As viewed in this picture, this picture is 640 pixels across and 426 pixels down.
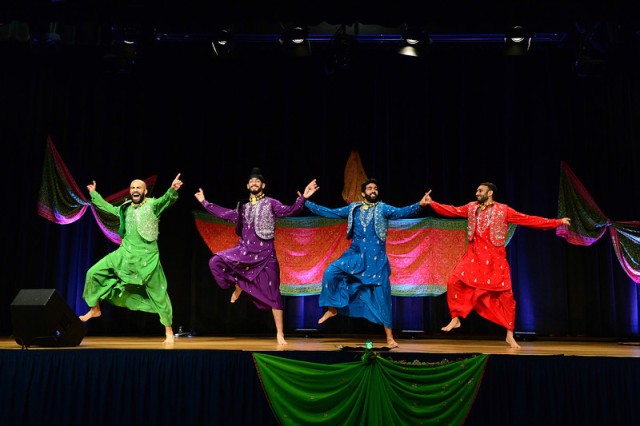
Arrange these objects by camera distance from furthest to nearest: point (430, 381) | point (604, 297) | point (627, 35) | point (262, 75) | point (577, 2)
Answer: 1. point (262, 75)
2. point (604, 297)
3. point (627, 35)
4. point (577, 2)
5. point (430, 381)

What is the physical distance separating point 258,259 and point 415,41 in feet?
9.09

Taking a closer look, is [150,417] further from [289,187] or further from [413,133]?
[413,133]

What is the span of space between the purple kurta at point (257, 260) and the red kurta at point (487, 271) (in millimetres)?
1723

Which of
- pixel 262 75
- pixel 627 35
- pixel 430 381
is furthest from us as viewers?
pixel 262 75

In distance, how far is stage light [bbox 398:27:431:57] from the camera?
6.92 meters

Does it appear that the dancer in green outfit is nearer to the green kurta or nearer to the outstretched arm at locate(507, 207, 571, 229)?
the green kurta

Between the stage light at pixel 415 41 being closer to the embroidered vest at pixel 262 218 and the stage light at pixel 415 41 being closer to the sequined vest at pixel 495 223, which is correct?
the sequined vest at pixel 495 223

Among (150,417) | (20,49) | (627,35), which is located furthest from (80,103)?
(627,35)

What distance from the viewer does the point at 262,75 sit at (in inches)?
334

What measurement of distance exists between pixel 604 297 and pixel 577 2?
351 cm

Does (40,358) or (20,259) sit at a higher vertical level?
(20,259)

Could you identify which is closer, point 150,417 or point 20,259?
point 150,417

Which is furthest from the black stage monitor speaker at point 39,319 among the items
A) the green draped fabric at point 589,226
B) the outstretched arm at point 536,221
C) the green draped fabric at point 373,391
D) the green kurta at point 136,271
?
the green draped fabric at point 589,226

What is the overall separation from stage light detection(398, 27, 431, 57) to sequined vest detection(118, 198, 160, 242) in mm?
3067
